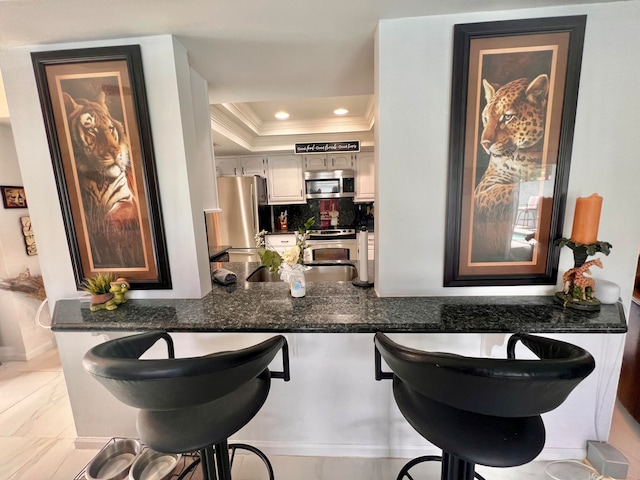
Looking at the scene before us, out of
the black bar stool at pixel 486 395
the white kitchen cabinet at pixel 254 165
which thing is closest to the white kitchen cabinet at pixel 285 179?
the white kitchen cabinet at pixel 254 165

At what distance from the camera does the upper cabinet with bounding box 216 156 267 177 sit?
431cm

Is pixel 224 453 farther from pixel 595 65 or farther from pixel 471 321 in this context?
pixel 595 65

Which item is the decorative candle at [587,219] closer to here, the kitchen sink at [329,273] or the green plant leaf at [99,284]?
the kitchen sink at [329,273]

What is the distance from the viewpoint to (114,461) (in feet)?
4.70

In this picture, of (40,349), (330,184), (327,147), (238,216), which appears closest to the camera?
(40,349)

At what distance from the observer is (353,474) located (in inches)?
55.1

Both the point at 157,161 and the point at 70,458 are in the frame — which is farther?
the point at 70,458

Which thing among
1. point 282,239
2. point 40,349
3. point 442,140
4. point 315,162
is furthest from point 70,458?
point 315,162

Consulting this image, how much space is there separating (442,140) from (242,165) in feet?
11.9

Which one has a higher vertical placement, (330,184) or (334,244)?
(330,184)

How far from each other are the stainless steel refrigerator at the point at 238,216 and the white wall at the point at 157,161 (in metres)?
2.20

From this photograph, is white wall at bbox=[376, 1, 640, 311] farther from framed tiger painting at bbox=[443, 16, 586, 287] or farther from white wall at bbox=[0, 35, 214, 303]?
white wall at bbox=[0, 35, 214, 303]

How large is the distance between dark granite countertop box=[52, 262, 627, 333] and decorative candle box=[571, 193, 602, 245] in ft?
1.14

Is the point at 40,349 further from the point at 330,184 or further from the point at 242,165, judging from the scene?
the point at 330,184
